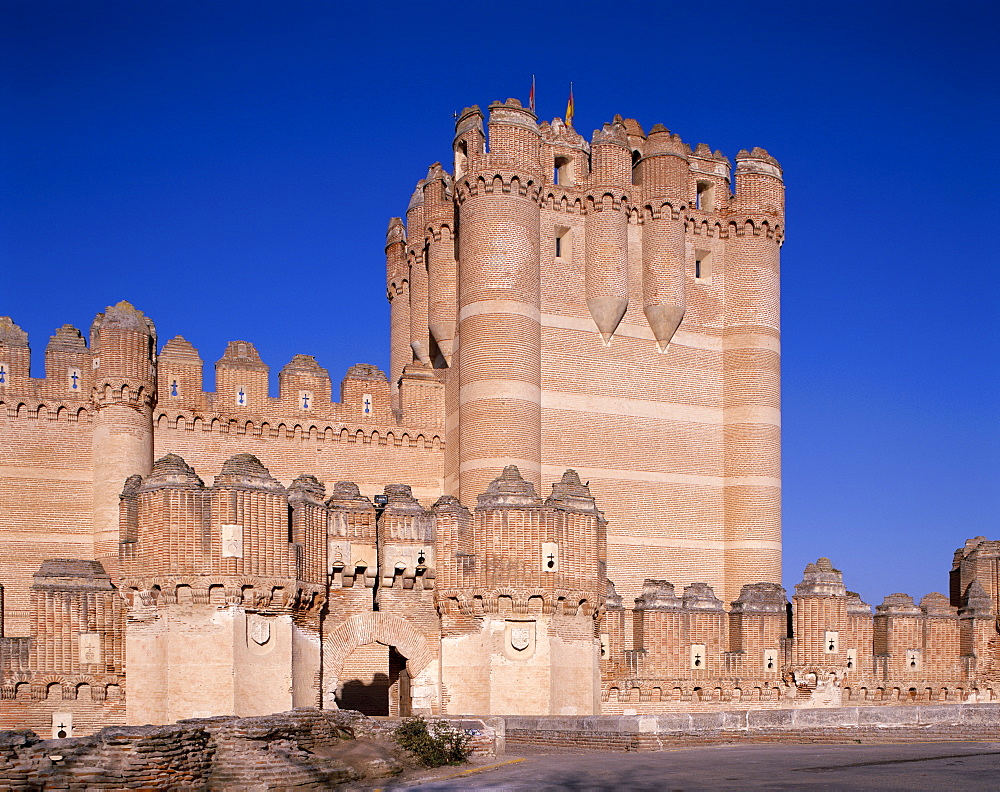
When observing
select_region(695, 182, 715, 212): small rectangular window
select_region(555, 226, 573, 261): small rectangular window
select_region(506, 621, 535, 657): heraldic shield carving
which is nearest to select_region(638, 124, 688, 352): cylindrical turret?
select_region(695, 182, 715, 212): small rectangular window

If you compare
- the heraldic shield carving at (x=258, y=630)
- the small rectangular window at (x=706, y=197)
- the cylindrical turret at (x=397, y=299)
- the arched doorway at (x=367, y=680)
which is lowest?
the arched doorway at (x=367, y=680)

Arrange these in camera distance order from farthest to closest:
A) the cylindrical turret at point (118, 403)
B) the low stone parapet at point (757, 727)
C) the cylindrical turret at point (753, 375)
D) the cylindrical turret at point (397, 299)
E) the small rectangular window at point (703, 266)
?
the cylindrical turret at point (397, 299), the small rectangular window at point (703, 266), the cylindrical turret at point (753, 375), the cylindrical turret at point (118, 403), the low stone parapet at point (757, 727)

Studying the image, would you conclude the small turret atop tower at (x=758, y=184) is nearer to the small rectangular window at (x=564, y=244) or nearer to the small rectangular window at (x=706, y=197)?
the small rectangular window at (x=706, y=197)

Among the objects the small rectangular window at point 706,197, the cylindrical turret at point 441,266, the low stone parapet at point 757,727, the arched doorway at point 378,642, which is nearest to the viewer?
the low stone parapet at point 757,727

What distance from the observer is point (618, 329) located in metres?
38.1

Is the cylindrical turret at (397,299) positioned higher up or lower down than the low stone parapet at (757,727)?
higher up

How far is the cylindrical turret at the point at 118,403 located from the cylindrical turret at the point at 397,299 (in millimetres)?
10521

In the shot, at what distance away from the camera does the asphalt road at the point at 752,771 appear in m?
14.7

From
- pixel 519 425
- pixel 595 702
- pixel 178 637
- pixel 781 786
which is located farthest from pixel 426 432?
pixel 781 786

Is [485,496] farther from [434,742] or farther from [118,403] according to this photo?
[118,403]

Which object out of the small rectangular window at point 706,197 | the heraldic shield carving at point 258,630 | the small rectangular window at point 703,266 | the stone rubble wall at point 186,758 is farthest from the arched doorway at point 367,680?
the small rectangular window at point 706,197

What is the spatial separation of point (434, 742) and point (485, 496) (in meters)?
5.84

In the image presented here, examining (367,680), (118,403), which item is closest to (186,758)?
(367,680)

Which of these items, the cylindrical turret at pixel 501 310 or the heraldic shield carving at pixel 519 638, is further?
the cylindrical turret at pixel 501 310
